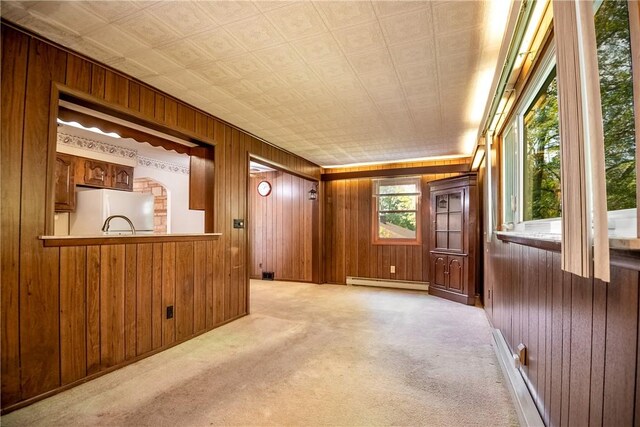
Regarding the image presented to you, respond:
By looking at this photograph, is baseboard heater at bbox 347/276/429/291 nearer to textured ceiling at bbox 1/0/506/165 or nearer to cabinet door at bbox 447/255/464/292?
cabinet door at bbox 447/255/464/292

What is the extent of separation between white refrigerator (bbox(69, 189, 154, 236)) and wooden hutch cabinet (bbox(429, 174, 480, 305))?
15.3 feet

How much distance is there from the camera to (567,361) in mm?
1234

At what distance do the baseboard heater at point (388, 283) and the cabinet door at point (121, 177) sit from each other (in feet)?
13.6

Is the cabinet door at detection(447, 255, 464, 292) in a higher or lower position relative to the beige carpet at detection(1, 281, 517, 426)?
higher

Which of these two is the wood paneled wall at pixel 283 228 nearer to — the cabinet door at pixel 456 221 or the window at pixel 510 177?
the cabinet door at pixel 456 221

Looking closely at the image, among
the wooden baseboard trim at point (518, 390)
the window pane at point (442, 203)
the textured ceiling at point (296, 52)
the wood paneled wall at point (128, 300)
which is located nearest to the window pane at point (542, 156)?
the textured ceiling at point (296, 52)

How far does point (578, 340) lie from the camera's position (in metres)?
1.13

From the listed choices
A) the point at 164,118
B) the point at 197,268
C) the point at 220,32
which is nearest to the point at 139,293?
the point at 197,268

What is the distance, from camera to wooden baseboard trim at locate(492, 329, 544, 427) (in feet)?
5.27

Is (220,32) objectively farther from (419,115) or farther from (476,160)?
(476,160)

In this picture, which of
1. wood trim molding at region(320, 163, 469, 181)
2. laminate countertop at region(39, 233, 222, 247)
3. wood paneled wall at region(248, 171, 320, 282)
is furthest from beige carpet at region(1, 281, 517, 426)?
wood trim molding at region(320, 163, 469, 181)

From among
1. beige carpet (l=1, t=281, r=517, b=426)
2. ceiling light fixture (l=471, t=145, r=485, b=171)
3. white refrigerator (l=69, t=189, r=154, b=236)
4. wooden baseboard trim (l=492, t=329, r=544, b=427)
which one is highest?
ceiling light fixture (l=471, t=145, r=485, b=171)

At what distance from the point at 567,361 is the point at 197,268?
2.94 metres

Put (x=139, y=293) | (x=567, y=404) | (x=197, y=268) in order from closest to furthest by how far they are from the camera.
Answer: (x=567, y=404), (x=139, y=293), (x=197, y=268)
